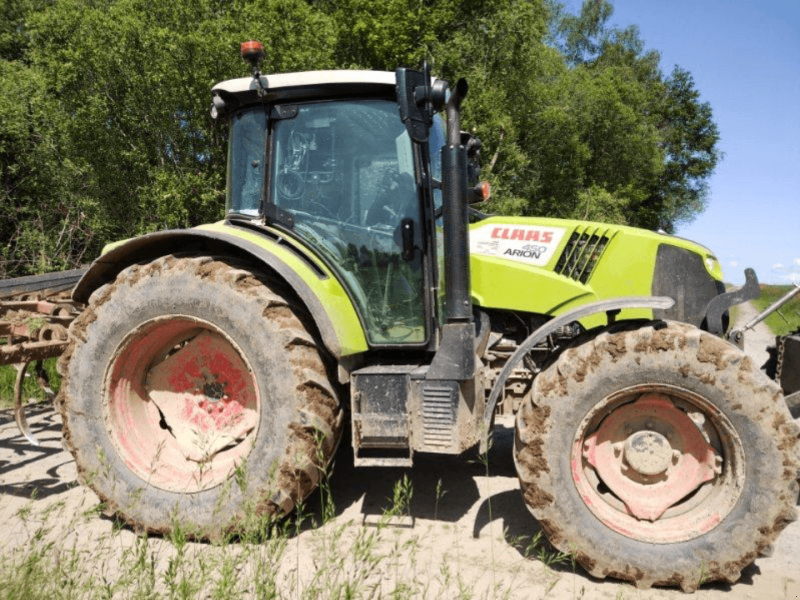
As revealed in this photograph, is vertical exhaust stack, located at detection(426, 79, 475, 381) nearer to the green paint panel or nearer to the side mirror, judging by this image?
the side mirror

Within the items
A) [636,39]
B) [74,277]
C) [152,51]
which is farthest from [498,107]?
[636,39]

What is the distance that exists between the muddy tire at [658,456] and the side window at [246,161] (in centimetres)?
190

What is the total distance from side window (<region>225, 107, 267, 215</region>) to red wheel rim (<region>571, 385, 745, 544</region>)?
2174 millimetres

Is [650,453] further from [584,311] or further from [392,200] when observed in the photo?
[392,200]

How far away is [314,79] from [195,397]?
1875 millimetres

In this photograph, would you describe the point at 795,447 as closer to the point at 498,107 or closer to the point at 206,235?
the point at 206,235

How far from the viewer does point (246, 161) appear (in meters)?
3.84

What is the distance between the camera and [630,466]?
3.22 meters

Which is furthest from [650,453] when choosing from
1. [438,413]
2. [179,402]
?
[179,402]

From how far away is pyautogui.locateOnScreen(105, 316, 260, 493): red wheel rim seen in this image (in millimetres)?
3596

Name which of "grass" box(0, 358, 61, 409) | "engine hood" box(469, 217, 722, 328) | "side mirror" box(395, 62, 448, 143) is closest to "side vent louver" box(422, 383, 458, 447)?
"engine hood" box(469, 217, 722, 328)

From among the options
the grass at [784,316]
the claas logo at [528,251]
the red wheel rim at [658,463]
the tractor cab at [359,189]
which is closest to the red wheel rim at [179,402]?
the tractor cab at [359,189]

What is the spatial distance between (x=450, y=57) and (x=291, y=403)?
1627 centimetres

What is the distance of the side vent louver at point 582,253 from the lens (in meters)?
3.75
